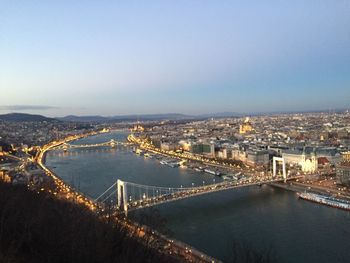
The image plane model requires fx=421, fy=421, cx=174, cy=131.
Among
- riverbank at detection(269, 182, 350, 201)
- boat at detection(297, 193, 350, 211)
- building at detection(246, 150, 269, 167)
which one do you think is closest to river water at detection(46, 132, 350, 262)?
boat at detection(297, 193, 350, 211)

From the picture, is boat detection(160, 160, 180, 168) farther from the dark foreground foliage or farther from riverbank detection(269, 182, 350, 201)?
the dark foreground foliage

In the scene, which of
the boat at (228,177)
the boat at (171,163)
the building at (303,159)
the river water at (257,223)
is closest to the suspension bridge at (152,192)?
the river water at (257,223)

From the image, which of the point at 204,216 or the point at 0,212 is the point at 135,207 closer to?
the point at 204,216

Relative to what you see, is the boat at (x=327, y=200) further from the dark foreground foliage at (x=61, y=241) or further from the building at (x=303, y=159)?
the dark foreground foliage at (x=61, y=241)

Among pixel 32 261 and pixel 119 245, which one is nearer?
pixel 32 261

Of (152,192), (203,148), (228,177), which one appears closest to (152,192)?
(152,192)

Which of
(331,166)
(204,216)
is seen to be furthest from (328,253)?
(331,166)
